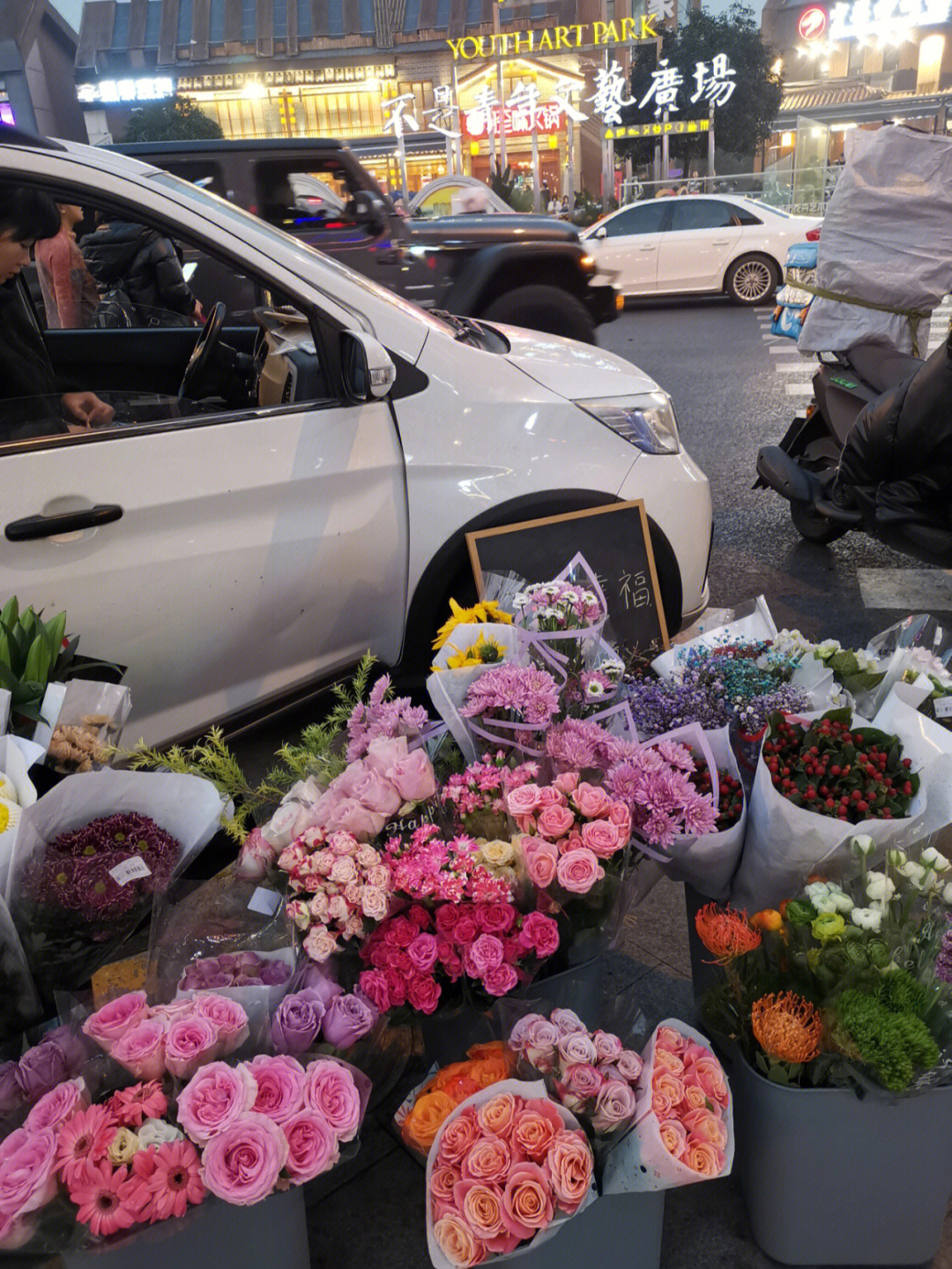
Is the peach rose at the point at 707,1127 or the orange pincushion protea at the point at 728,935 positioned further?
the orange pincushion protea at the point at 728,935

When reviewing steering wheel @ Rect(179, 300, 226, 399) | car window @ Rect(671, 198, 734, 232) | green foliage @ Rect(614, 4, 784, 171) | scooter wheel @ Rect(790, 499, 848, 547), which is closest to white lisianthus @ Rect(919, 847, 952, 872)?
steering wheel @ Rect(179, 300, 226, 399)

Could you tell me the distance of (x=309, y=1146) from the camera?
4.46ft

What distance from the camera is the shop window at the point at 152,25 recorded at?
138 feet

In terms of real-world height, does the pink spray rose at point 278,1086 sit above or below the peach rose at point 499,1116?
above

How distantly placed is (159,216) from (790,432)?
11.4 feet

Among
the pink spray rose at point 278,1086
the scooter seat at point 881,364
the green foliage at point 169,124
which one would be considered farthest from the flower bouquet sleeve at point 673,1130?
the green foliage at point 169,124

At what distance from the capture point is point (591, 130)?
43.0 meters

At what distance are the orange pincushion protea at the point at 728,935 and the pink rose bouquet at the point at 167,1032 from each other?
2.54 feet

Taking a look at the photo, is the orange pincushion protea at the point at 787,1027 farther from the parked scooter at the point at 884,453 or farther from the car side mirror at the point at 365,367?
the parked scooter at the point at 884,453

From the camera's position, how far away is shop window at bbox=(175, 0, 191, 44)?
41.7m

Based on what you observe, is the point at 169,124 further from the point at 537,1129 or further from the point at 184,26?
the point at 537,1129

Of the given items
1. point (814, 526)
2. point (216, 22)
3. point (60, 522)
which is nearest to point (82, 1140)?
point (60, 522)

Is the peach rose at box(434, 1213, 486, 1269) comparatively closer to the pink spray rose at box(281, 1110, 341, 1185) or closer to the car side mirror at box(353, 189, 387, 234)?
the pink spray rose at box(281, 1110, 341, 1185)

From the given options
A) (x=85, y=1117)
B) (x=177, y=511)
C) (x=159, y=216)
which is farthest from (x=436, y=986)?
(x=159, y=216)
